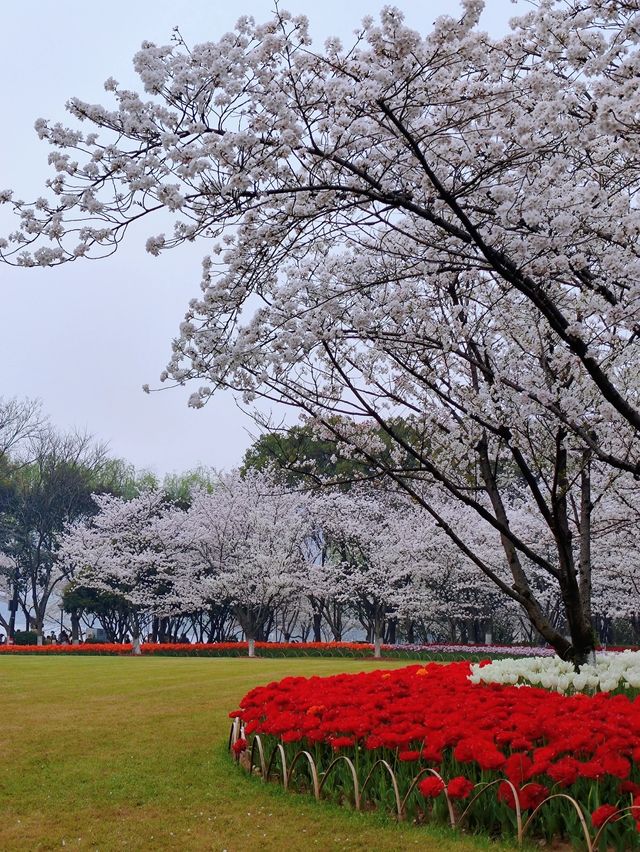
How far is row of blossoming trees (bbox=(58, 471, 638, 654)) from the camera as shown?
3022 cm

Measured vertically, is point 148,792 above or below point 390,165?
below

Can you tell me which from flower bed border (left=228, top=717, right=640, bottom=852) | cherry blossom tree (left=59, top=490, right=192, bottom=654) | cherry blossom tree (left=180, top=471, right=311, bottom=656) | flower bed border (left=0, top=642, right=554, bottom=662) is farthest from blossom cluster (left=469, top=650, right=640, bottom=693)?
cherry blossom tree (left=59, top=490, right=192, bottom=654)

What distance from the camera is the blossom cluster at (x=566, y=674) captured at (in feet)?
26.2

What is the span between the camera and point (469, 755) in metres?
5.42

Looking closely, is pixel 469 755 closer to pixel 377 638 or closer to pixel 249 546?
pixel 377 638

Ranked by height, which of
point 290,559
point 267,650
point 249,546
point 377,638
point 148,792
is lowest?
point 267,650

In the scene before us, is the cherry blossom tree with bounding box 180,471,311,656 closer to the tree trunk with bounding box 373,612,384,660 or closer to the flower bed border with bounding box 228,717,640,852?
the tree trunk with bounding box 373,612,384,660

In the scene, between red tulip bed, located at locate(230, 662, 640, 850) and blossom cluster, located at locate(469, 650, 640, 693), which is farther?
blossom cluster, located at locate(469, 650, 640, 693)

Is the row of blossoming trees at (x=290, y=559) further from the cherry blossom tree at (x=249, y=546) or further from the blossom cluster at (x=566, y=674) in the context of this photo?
the blossom cluster at (x=566, y=674)

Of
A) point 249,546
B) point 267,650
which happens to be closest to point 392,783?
point 267,650

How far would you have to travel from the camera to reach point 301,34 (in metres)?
4.97

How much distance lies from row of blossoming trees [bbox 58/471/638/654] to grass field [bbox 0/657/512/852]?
1729cm

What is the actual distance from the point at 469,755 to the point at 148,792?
10.1 ft

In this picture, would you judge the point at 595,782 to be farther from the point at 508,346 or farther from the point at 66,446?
the point at 66,446
